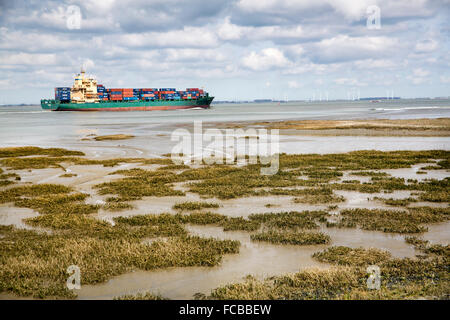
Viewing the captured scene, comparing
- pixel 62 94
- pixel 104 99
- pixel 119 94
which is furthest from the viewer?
pixel 62 94

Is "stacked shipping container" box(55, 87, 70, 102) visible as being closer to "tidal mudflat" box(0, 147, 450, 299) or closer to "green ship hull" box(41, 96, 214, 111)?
"green ship hull" box(41, 96, 214, 111)

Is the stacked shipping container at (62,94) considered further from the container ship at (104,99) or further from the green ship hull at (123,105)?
the green ship hull at (123,105)

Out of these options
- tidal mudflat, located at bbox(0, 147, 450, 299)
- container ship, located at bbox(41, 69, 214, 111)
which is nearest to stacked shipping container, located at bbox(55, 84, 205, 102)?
container ship, located at bbox(41, 69, 214, 111)

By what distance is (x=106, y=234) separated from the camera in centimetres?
1241

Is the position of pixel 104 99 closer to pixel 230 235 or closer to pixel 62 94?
pixel 62 94

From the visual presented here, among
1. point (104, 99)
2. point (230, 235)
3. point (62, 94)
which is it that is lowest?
point (230, 235)

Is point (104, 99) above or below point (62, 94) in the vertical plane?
below

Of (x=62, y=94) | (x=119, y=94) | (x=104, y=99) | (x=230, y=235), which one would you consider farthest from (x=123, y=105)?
(x=230, y=235)

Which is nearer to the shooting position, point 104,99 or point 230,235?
point 230,235

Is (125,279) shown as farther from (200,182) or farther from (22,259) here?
(200,182)

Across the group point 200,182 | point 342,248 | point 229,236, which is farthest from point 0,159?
point 342,248

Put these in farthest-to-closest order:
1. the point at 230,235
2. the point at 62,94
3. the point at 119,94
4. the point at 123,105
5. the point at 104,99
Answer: the point at 62,94 < the point at 123,105 < the point at 119,94 < the point at 104,99 < the point at 230,235

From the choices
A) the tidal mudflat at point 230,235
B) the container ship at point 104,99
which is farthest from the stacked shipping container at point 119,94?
the tidal mudflat at point 230,235
